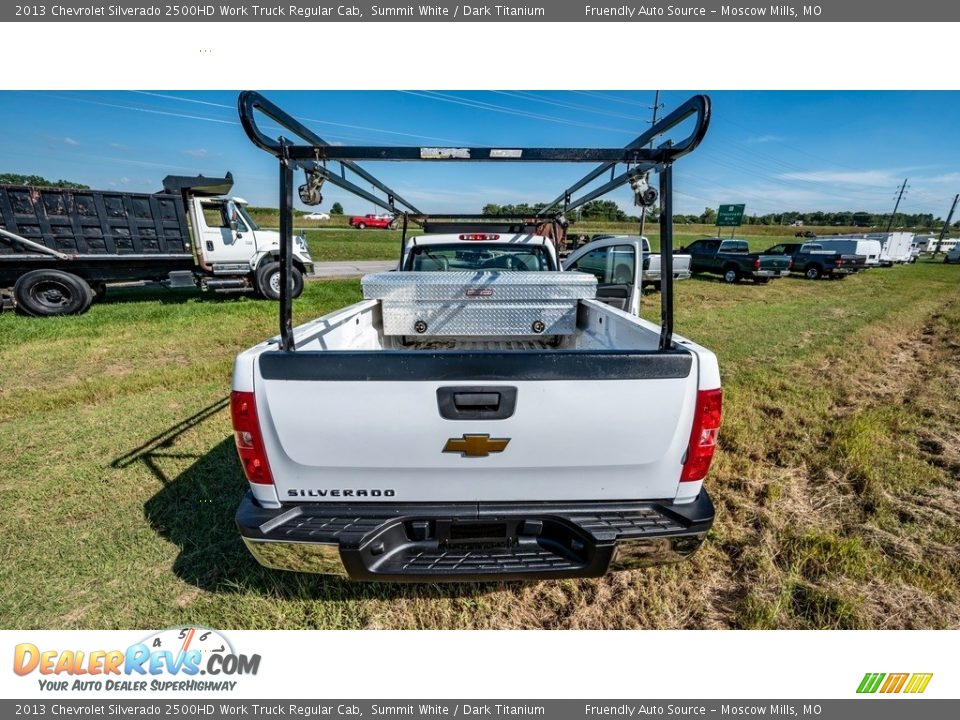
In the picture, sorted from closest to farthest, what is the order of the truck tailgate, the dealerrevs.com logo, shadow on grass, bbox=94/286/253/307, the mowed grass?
the truck tailgate, the dealerrevs.com logo, the mowed grass, shadow on grass, bbox=94/286/253/307

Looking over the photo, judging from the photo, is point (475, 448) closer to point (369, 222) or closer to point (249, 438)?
point (249, 438)

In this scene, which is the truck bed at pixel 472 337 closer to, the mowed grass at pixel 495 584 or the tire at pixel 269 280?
the mowed grass at pixel 495 584

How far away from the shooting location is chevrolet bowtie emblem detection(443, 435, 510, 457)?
166cm

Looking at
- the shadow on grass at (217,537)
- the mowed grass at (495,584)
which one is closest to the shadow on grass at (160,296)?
the mowed grass at (495,584)

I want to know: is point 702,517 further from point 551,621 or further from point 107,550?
point 107,550

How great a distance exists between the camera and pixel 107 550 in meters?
2.49

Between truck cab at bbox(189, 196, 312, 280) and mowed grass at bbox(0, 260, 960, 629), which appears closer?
mowed grass at bbox(0, 260, 960, 629)

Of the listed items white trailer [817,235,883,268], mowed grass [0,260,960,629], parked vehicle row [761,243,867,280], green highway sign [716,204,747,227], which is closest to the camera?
mowed grass [0,260,960,629]

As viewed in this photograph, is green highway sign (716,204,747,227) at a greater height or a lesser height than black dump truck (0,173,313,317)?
greater

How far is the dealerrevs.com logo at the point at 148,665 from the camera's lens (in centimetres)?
189

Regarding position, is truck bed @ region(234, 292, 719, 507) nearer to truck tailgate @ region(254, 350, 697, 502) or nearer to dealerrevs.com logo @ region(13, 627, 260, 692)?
truck tailgate @ region(254, 350, 697, 502)

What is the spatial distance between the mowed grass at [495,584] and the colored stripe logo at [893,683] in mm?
220

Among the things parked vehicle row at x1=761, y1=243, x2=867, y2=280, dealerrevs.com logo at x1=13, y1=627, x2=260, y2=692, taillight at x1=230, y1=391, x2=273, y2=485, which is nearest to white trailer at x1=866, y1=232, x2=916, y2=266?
parked vehicle row at x1=761, y1=243, x2=867, y2=280

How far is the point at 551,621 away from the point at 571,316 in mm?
2315
